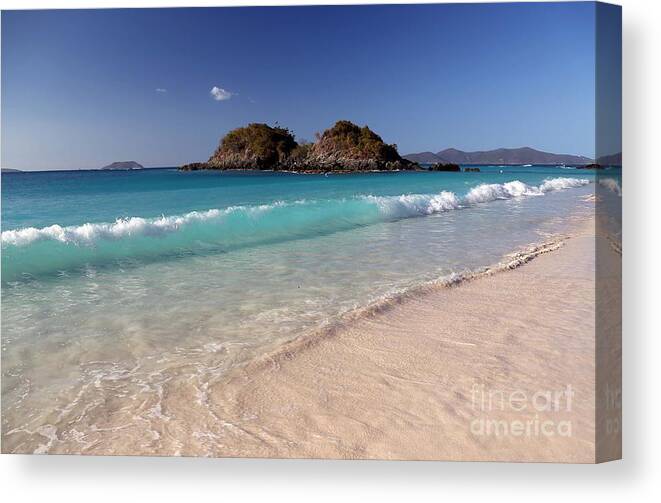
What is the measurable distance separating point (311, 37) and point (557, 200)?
1057cm

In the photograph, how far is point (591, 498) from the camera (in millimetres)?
2355

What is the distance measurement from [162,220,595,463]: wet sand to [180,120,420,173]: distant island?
1.51 metres

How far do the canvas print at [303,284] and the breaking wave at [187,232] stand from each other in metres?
0.14

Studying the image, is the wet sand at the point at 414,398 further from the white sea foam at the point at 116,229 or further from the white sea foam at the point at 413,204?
the white sea foam at the point at 413,204

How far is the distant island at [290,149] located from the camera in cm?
355

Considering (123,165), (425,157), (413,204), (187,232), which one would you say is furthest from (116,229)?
(413,204)

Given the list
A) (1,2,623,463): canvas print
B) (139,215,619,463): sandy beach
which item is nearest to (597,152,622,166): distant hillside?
(1,2,623,463): canvas print

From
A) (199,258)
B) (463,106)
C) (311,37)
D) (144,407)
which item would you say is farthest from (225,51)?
(199,258)

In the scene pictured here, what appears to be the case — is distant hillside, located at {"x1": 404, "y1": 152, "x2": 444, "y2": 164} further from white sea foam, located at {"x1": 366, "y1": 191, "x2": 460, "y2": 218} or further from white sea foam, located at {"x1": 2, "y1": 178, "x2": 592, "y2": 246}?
white sea foam, located at {"x1": 366, "y1": 191, "x2": 460, "y2": 218}

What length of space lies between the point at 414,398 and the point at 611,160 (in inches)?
62.4

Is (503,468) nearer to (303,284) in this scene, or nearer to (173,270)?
(303,284)

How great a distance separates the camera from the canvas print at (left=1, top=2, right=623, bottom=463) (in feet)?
7.66

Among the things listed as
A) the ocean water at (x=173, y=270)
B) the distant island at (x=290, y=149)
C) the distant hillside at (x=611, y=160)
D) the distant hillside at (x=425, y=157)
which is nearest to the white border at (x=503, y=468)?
the distant hillside at (x=611, y=160)

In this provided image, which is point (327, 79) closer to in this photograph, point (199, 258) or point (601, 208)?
point (601, 208)
